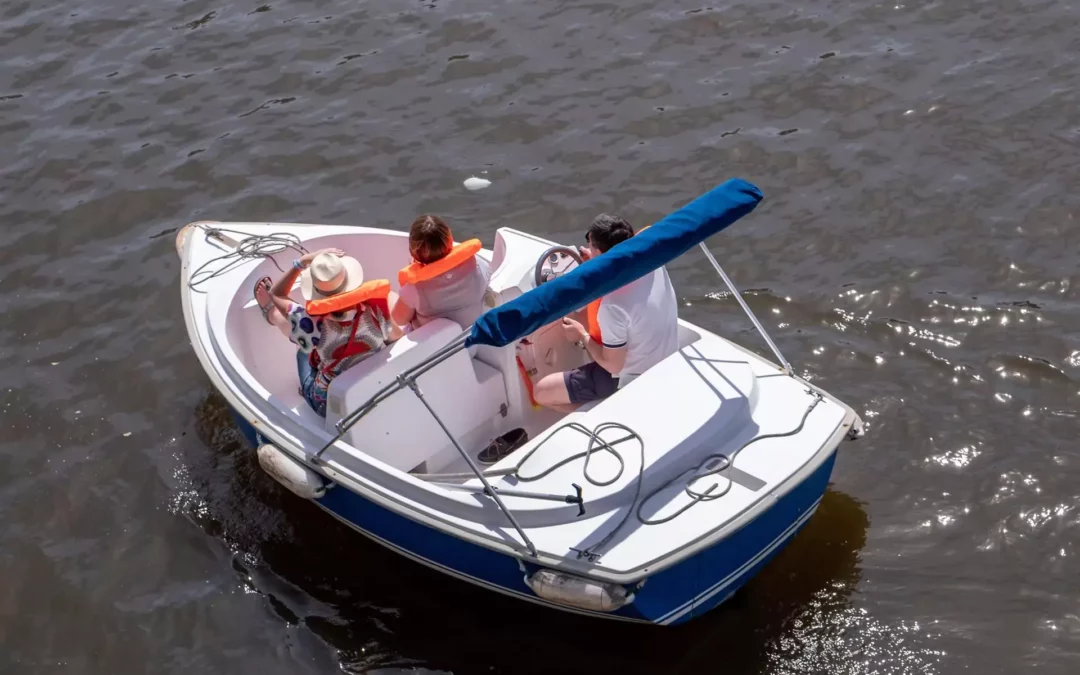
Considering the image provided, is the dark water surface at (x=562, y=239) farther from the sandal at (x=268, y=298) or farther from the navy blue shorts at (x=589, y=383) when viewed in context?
the navy blue shorts at (x=589, y=383)

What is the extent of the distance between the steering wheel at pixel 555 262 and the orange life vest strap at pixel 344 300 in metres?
1.21

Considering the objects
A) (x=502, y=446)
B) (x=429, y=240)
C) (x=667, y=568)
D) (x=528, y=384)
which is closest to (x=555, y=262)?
(x=528, y=384)

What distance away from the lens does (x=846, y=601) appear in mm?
6414

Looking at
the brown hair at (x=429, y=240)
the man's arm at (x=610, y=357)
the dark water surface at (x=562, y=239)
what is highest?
the brown hair at (x=429, y=240)

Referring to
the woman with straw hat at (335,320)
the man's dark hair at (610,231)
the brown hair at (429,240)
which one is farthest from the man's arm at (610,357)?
the woman with straw hat at (335,320)

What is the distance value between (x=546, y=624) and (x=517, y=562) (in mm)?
845

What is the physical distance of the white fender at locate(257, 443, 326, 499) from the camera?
6391 millimetres

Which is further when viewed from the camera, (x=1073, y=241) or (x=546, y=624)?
(x=1073, y=241)

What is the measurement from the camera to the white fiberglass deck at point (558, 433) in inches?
226

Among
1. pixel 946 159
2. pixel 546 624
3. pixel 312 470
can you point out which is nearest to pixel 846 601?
pixel 546 624

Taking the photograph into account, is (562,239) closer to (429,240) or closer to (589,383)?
(589,383)

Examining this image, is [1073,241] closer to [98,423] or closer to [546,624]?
[546,624]

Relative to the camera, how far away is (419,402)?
21.6ft

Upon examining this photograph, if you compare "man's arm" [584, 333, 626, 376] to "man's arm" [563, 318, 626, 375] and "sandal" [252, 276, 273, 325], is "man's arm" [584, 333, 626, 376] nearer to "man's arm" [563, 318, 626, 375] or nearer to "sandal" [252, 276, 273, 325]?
"man's arm" [563, 318, 626, 375]
